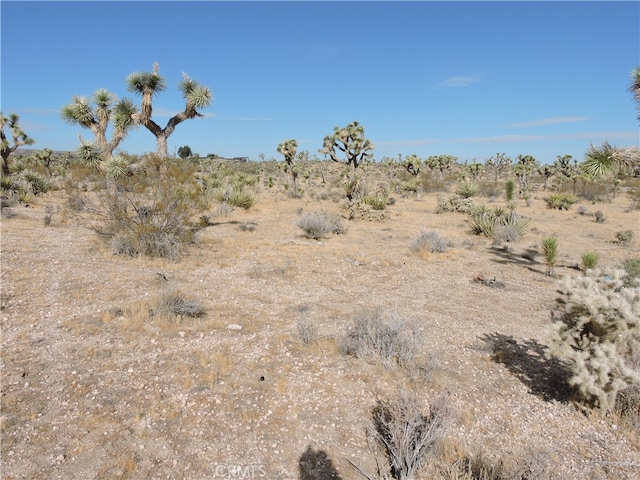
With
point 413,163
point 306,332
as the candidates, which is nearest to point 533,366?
point 306,332

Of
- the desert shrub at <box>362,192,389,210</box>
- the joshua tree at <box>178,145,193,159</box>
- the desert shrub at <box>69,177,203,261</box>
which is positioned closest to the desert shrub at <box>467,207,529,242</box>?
the desert shrub at <box>362,192,389,210</box>

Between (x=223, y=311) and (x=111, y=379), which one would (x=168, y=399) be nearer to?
(x=111, y=379)

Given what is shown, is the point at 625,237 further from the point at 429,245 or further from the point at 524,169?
the point at 524,169

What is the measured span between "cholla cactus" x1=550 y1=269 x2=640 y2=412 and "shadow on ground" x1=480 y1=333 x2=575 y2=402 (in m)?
0.41

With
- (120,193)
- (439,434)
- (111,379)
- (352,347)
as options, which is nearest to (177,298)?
(111,379)

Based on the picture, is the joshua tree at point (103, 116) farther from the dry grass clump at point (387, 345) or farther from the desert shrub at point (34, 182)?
the dry grass clump at point (387, 345)

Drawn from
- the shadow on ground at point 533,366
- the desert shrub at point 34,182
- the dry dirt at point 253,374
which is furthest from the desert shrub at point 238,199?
the shadow on ground at point 533,366

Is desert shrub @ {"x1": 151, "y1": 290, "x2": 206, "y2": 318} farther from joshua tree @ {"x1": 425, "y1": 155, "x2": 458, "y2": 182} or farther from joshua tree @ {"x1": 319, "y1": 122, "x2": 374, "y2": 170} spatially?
joshua tree @ {"x1": 425, "y1": 155, "x2": 458, "y2": 182}

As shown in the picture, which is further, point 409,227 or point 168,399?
point 409,227

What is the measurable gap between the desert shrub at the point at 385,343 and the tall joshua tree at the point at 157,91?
403 inches

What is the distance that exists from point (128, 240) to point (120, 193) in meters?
1.61

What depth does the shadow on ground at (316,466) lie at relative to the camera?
132 inches

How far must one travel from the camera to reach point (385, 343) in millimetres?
5352

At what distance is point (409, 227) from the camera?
16.4 meters
